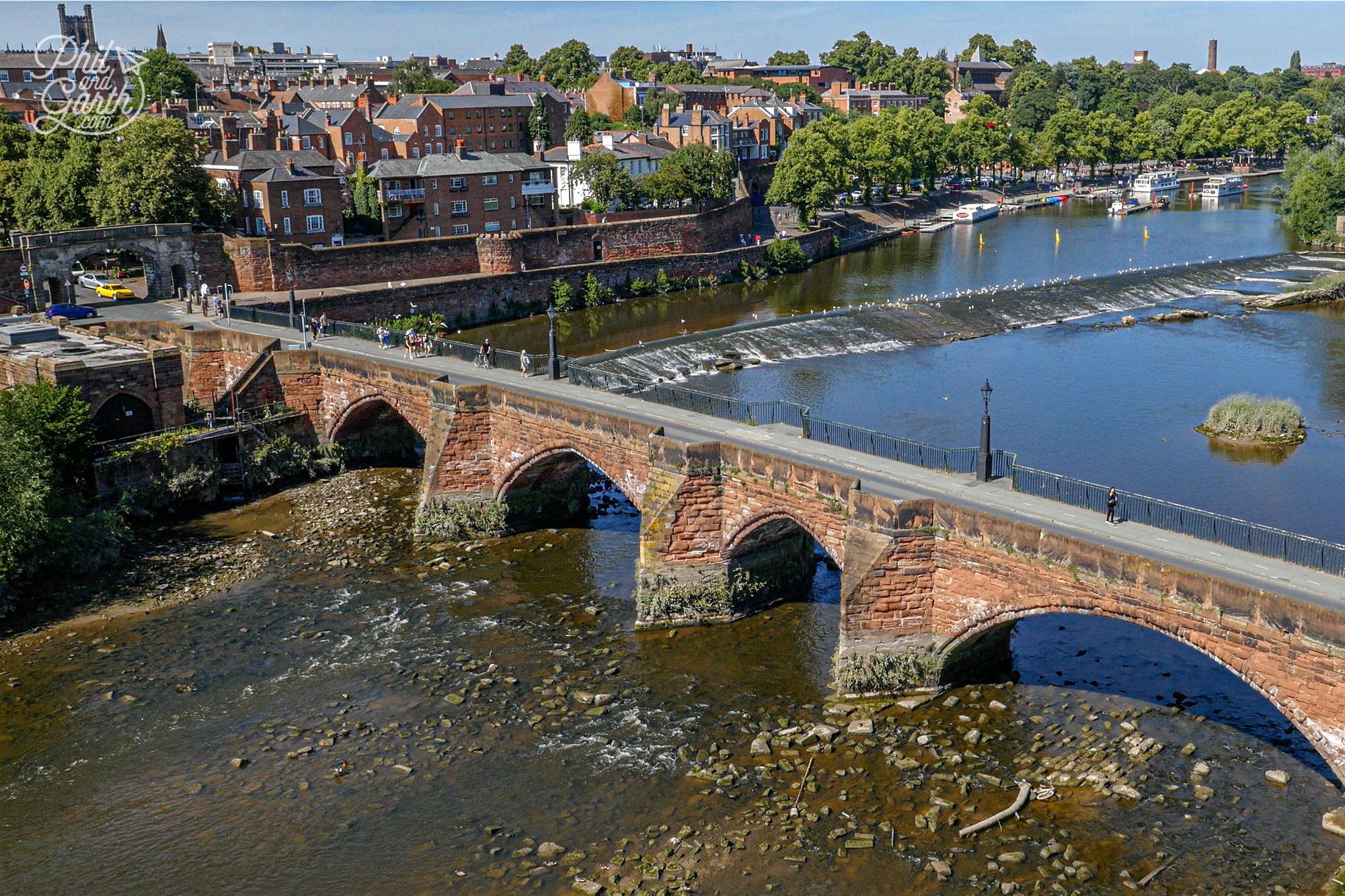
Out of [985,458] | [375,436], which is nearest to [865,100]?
[375,436]

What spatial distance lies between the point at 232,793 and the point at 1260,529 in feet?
69.0

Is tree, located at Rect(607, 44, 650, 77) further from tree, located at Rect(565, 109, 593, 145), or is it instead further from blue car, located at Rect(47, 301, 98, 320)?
blue car, located at Rect(47, 301, 98, 320)

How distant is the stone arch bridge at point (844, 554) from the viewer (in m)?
21.7

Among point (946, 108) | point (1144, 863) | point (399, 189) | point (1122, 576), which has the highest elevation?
point (946, 108)

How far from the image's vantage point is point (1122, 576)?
76.6 feet

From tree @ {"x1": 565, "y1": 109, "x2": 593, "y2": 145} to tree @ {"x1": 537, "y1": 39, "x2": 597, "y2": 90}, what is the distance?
4220 cm

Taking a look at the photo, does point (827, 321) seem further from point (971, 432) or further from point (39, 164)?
point (39, 164)

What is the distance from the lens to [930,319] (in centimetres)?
6856

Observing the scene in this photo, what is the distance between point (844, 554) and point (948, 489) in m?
3.06

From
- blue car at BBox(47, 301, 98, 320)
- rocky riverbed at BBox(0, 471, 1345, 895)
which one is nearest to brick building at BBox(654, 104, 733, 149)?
blue car at BBox(47, 301, 98, 320)

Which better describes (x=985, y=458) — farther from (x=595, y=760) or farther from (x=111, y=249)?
(x=111, y=249)

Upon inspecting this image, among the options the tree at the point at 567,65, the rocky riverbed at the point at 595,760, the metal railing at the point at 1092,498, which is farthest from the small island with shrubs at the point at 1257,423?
the tree at the point at 567,65

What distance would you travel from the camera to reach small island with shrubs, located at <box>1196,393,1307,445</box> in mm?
46531

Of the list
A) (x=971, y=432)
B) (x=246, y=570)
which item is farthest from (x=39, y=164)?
(x=971, y=432)
